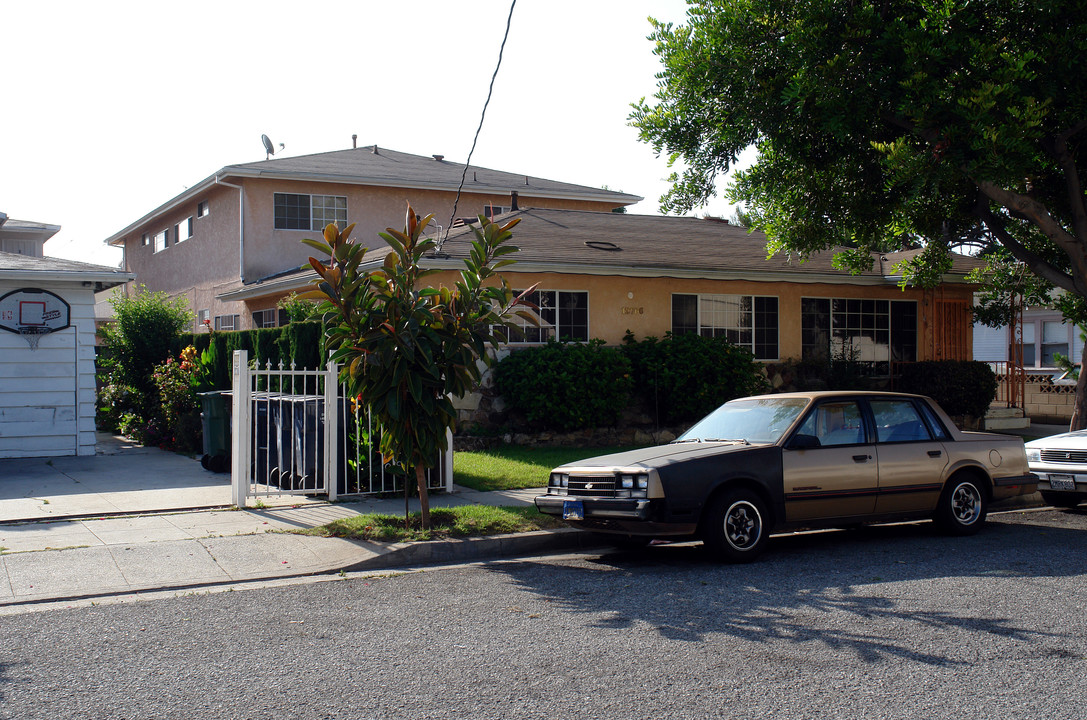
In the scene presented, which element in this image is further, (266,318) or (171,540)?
(266,318)

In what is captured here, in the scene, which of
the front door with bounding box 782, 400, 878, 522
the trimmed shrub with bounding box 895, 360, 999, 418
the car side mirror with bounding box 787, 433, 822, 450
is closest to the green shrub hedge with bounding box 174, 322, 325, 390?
the car side mirror with bounding box 787, 433, 822, 450

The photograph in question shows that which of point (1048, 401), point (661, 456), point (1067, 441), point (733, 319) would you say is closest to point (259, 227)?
point (733, 319)

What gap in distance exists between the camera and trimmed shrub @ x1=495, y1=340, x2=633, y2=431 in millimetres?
14961

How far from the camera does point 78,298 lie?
14.9 metres

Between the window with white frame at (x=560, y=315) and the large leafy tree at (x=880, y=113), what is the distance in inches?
118

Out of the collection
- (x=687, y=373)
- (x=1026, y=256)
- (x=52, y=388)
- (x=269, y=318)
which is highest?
(x=1026, y=256)

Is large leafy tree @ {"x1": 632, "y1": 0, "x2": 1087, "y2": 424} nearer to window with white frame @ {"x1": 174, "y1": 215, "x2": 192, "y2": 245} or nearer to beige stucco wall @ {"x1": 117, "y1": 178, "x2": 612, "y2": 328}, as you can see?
beige stucco wall @ {"x1": 117, "y1": 178, "x2": 612, "y2": 328}

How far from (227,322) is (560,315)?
11750 mm

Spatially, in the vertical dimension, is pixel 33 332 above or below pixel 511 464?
above

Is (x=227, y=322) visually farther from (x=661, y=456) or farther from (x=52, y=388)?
(x=661, y=456)

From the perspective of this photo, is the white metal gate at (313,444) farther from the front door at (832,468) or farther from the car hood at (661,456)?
the front door at (832,468)

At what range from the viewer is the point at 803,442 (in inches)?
329

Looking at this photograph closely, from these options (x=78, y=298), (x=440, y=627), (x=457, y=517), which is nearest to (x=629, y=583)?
(x=440, y=627)

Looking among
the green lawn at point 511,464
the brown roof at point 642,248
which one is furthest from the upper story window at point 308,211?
the green lawn at point 511,464
